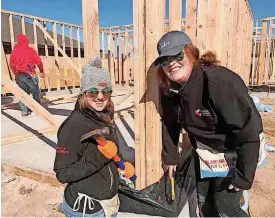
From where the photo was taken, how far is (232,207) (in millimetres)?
1839

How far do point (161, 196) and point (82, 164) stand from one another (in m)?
0.95

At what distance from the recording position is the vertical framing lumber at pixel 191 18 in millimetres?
2600

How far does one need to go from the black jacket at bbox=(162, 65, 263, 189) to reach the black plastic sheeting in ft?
1.69

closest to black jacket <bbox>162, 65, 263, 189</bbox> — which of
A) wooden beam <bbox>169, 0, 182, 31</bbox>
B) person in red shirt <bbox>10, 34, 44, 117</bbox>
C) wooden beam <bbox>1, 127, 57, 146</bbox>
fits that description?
wooden beam <bbox>169, 0, 182, 31</bbox>

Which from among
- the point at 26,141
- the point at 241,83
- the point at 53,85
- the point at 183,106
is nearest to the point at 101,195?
the point at 183,106

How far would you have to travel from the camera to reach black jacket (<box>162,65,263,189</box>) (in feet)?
4.91

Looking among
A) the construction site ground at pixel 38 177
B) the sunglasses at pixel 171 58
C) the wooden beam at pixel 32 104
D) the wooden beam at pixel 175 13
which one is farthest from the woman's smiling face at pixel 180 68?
the wooden beam at pixel 32 104

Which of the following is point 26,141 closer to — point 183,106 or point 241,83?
point 183,106

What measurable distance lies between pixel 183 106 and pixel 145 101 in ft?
1.81

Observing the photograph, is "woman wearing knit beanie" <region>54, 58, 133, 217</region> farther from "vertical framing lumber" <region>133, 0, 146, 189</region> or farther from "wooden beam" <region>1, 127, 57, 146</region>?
"wooden beam" <region>1, 127, 57, 146</region>

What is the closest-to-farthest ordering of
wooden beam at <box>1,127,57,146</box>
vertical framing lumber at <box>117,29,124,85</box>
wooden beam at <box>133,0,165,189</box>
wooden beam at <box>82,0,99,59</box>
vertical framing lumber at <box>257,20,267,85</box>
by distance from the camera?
wooden beam at <box>133,0,165,189</box>, wooden beam at <box>82,0,99,59</box>, wooden beam at <box>1,127,57,146</box>, vertical framing lumber at <box>257,20,267,85</box>, vertical framing lumber at <box>117,29,124,85</box>

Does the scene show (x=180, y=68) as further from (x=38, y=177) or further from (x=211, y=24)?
(x=38, y=177)

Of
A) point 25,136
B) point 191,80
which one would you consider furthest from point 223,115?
point 25,136

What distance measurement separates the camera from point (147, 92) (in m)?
2.28
